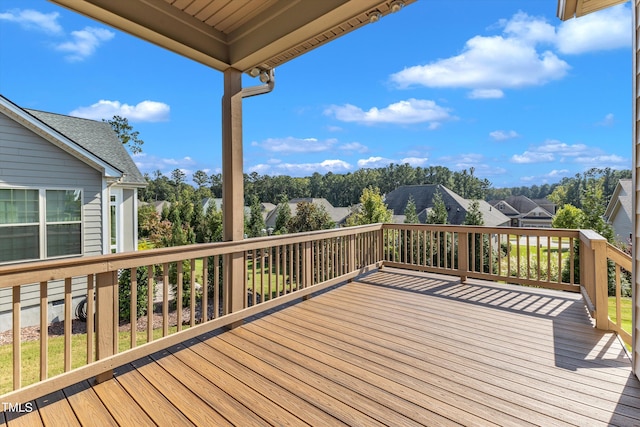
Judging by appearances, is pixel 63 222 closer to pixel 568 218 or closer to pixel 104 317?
pixel 104 317

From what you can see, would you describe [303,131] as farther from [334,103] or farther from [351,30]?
[351,30]

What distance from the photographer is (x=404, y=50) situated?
115ft

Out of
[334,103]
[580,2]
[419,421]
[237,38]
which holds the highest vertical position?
[334,103]

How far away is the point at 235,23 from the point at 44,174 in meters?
5.46

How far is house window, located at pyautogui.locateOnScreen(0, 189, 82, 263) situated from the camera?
5445 mm

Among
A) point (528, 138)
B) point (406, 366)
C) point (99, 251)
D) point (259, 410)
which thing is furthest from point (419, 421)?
point (528, 138)

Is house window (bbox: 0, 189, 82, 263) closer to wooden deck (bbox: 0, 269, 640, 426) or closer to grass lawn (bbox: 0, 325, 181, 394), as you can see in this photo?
grass lawn (bbox: 0, 325, 181, 394)

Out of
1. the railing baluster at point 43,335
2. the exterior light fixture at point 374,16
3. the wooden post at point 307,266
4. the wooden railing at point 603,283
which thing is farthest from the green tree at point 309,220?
the railing baluster at point 43,335

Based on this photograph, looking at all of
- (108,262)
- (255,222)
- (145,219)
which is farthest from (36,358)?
(145,219)

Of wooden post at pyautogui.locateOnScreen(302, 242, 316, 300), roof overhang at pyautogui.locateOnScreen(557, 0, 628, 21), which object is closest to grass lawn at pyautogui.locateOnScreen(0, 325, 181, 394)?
wooden post at pyautogui.locateOnScreen(302, 242, 316, 300)

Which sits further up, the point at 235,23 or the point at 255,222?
the point at 235,23

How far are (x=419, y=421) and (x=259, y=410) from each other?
0.93m

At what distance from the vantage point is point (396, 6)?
2.31 metres

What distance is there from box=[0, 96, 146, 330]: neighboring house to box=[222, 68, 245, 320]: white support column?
15.5 feet
